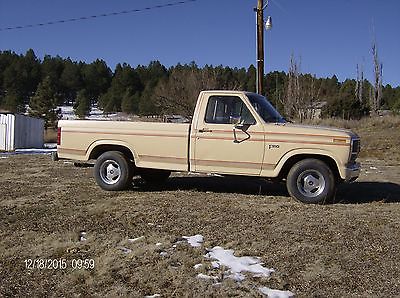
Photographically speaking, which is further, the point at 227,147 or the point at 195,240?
the point at 227,147

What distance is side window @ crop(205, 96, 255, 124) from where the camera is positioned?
8008 millimetres

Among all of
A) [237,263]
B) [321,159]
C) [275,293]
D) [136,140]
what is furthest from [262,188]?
[275,293]

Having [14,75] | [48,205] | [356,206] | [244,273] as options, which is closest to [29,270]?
[244,273]

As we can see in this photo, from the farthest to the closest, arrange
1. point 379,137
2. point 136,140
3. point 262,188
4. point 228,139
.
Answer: point 379,137, point 262,188, point 136,140, point 228,139

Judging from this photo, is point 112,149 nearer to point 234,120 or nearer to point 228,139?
point 228,139

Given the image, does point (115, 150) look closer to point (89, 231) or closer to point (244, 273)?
point (89, 231)

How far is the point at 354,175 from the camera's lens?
25.2 feet

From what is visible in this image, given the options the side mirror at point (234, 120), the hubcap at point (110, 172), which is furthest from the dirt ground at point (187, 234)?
the side mirror at point (234, 120)

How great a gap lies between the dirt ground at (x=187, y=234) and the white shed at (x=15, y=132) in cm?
1661

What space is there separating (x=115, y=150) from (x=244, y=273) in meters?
5.01

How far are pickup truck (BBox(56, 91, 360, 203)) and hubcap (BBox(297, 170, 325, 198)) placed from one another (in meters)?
0.02

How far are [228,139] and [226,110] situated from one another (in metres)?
0.57

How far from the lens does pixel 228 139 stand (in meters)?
7.94

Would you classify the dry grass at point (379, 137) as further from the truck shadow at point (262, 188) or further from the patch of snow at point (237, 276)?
the patch of snow at point (237, 276)
